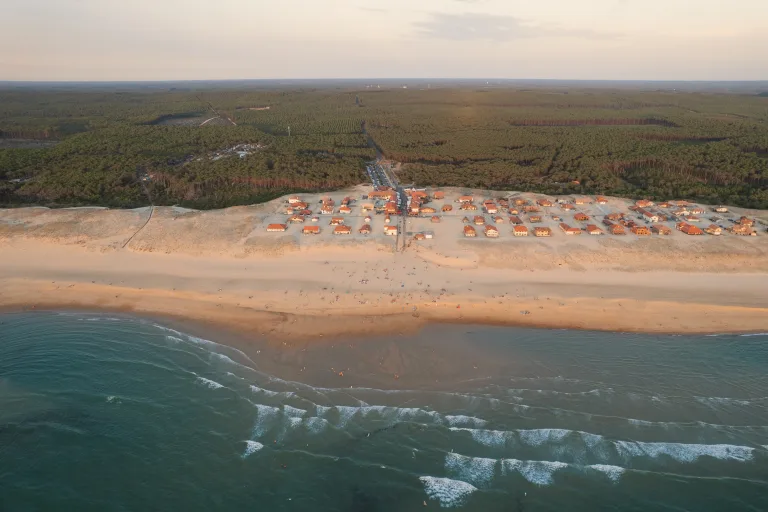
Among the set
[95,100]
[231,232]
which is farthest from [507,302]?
[95,100]

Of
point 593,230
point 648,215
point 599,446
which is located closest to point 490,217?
point 593,230

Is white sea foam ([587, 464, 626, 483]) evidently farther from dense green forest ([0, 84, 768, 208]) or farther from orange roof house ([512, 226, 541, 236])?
dense green forest ([0, 84, 768, 208])

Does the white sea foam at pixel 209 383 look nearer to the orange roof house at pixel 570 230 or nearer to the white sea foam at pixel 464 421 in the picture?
the white sea foam at pixel 464 421

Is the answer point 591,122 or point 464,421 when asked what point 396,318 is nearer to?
point 464,421

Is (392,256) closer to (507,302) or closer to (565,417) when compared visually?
(507,302)

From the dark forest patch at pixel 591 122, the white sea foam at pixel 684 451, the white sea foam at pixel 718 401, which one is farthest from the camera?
the dark forest patch at pixel 591 122

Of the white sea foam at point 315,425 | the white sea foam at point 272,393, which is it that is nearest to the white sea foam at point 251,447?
the white sea foam at point 315,425
